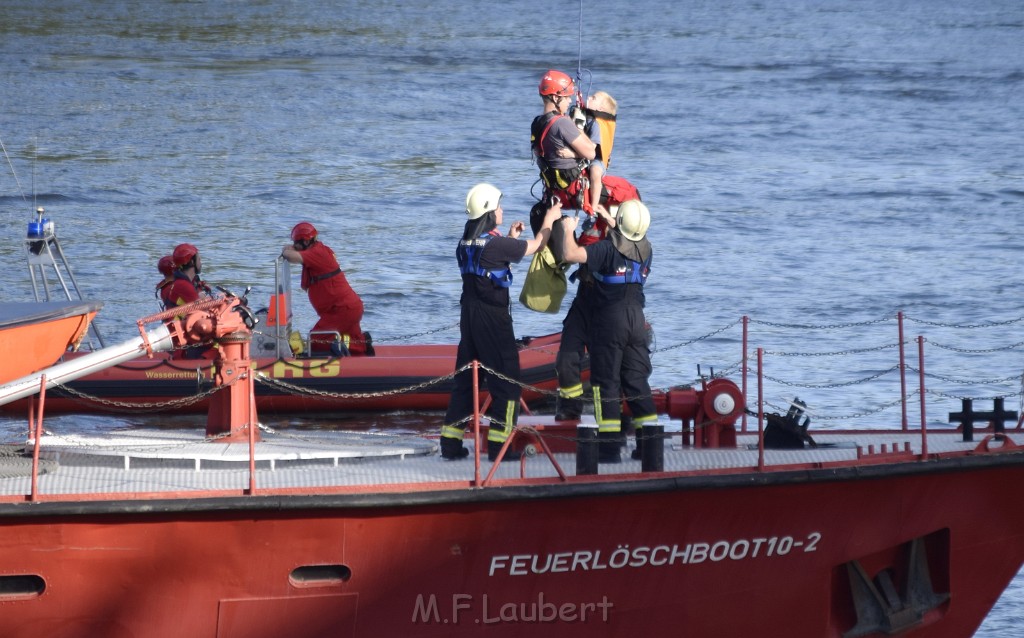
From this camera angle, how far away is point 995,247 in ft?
68.0

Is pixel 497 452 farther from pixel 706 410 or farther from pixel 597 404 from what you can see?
pixel 706 410

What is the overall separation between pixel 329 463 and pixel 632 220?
6.05 ft

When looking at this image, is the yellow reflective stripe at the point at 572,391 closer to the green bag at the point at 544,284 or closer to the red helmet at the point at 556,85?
the green bag at the point at 544,284

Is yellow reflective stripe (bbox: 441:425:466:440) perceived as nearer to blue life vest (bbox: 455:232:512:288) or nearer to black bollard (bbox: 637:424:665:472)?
blue life vest (bbox: 455:232:512:288)

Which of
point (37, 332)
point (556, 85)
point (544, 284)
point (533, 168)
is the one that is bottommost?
point (37, 332)

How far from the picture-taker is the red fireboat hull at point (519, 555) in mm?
7074

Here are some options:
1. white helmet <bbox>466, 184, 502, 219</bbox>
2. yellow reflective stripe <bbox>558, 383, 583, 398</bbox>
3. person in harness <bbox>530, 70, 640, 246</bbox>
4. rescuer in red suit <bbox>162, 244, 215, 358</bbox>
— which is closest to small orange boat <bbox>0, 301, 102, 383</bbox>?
rescuer in red suit <bbox>162, 244, 215, 358</bbox>

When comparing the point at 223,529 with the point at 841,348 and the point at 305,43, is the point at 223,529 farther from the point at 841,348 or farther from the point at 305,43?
the point at 305,43

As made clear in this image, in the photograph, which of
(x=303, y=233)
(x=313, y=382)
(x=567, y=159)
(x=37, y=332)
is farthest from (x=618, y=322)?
(x=303, y=233)

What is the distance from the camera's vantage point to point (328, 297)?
11.6 meters

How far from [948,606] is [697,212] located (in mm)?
14867

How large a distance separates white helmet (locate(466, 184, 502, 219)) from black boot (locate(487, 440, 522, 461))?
1.08 metres

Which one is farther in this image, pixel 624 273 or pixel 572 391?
pixel 572 391

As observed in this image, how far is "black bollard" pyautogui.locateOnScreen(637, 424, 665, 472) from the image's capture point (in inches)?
291
